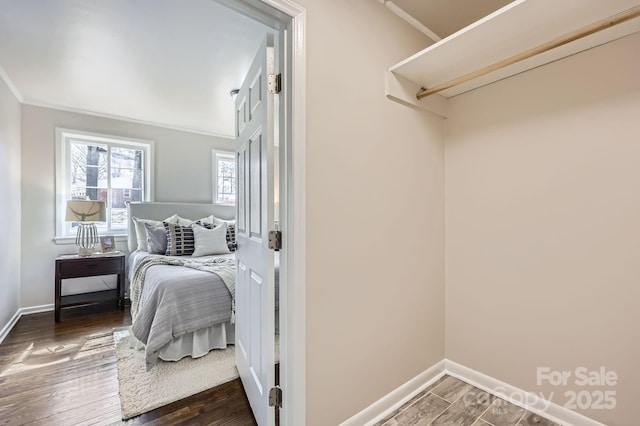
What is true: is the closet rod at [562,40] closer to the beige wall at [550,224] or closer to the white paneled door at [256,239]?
the beige wall at [550,224]

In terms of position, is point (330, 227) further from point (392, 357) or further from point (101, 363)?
point (101, 363)

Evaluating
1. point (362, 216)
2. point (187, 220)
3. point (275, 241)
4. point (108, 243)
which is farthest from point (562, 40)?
point (108, 243)

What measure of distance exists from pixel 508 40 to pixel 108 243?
15.0ft

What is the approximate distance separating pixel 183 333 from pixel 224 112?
2.71m

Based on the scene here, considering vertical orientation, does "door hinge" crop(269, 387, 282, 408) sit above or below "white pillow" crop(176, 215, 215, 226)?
below

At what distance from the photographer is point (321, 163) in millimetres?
1349

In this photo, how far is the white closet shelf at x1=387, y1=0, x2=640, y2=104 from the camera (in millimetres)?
1160

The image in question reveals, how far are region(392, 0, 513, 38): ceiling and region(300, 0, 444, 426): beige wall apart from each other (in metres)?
0.09

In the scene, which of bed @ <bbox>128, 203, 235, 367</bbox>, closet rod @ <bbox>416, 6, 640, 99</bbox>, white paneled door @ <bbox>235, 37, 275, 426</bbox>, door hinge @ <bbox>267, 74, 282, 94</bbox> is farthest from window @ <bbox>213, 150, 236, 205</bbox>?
closet rod @ <bbox>416, 6, 640, 99</bbox>

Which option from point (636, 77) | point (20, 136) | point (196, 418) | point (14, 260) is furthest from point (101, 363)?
point (636, 77)

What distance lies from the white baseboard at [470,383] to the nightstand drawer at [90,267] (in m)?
3.34

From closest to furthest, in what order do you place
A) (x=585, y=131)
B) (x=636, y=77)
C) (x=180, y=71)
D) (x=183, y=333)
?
(x=636, y=77) → (x=585, y=131) → (x=183, y=333) → (x=180, y=71)

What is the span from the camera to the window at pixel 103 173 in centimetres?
353

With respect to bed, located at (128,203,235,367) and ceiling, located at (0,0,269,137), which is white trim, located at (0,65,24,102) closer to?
ceiling, located at (0,0,269,137)
